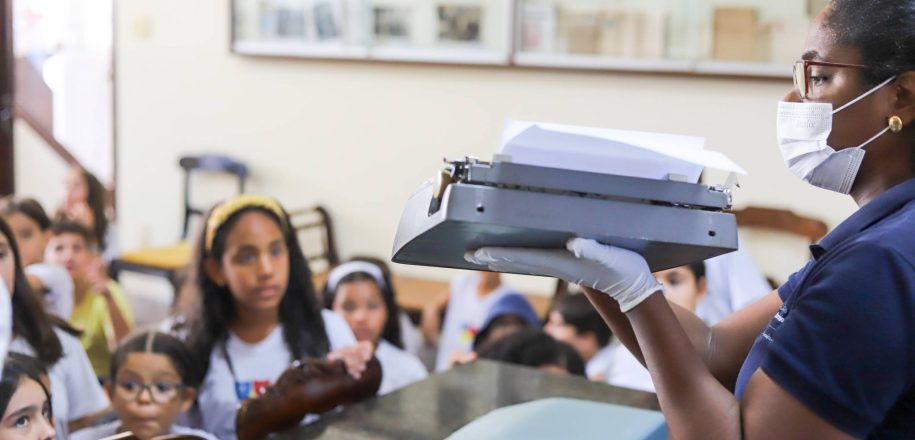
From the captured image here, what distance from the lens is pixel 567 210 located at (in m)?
1.02

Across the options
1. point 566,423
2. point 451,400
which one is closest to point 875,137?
point 566,423

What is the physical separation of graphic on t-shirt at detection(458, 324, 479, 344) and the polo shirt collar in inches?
94.8

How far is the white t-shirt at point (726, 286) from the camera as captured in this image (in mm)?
3102

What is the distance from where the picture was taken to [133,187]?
5.44 metres

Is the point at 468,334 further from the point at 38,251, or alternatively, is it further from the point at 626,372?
the point at 38,251

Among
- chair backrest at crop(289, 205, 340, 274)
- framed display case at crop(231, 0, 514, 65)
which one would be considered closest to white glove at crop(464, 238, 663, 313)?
framed display case at crop(231, 0, 514, 65)

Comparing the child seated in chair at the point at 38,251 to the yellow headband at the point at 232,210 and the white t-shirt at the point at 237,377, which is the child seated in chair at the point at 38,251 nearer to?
the yellow headband at the point at 232,210

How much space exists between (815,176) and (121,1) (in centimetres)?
469

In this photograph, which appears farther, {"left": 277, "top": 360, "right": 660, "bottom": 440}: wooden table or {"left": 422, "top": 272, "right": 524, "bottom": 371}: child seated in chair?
{"left": 422, "top": 272, "right": 524, "bottom": 371}: child seated in chair

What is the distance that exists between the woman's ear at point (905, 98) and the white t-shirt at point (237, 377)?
144 cm

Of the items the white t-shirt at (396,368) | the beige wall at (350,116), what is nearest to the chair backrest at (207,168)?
the beige wall at (350,116)

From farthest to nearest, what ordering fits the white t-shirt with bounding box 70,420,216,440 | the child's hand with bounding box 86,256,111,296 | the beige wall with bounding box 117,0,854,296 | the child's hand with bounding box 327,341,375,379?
the beige wall with bounding box 117,0,854,296, the child's hand with bounding box 86,256,111,296, the white t-shirt with bounding box 70,420,216,440, the child's hand with bounding box 327,341,375,379

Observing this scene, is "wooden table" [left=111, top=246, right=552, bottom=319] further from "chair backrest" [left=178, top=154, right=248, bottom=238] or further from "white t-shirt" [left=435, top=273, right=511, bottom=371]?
"chair backrest" [left=178, top=154, right=248, bottom=238]

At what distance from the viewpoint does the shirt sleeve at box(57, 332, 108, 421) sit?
2379mm
